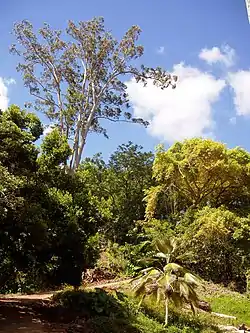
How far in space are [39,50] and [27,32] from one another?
1.05m

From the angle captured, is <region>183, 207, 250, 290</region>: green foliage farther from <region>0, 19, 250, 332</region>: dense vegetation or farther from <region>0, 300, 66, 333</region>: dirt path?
<region>0, 300, 66, 333</region>: dirt path

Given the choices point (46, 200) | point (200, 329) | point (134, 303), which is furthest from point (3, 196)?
point (200, 329)

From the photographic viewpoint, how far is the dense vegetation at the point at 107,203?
34.9 ft

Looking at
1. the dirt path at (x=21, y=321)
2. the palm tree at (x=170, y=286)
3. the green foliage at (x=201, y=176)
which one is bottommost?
the dirt path at (x=21, y=321)

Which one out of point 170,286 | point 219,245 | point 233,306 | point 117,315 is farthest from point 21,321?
point 219,245

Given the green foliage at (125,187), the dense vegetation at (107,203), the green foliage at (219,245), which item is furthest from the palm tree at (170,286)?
the green foliage at (125,187)

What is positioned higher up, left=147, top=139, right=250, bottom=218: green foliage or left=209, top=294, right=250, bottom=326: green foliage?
left=147, top=139, right=250, bottom=218: green foliage

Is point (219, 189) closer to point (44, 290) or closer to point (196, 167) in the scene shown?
point (196, 167)

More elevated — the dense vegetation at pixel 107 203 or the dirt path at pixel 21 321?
the dense vegetation at pixel 107 203

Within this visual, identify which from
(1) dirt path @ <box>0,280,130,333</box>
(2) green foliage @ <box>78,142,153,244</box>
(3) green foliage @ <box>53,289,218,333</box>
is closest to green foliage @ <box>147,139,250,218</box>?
(2) green foliage @ <box>78,142,153,244</box>

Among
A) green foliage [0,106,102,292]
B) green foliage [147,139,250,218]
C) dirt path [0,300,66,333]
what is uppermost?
green foliage [147,139,250,218]

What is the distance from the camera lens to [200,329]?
11.6 m

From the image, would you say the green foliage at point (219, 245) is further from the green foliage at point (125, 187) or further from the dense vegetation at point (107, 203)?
the green foliage at point (125, 187)

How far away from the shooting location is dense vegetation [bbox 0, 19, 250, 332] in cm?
1063
